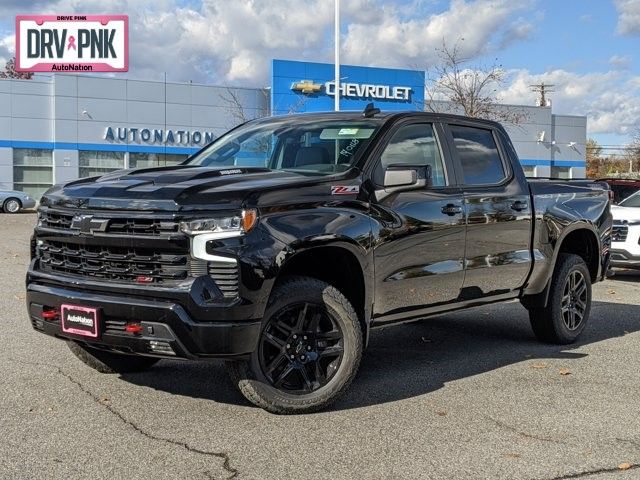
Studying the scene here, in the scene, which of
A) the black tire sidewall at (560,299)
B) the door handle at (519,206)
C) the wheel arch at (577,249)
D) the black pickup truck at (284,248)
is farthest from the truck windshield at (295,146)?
the black tire sidewall at (560,299)

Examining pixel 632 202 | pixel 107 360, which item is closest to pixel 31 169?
pixel 632 202

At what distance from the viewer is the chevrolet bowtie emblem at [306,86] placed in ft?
130

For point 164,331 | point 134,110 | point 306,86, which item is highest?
point 306,86

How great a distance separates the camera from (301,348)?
489 cm

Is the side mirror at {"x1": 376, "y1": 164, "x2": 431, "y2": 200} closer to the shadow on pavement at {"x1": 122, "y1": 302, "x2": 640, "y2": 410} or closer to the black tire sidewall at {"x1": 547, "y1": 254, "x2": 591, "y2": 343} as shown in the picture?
the shadow on pavement at {"x1": 122, "y1": 302, "x2": 640, "y2": 410}

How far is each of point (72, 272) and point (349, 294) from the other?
184 cm

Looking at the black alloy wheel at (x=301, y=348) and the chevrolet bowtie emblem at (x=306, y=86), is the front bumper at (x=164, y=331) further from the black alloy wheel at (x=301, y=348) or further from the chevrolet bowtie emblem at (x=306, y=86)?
the chevrolet bowtie emblem at (x=306, y=86)

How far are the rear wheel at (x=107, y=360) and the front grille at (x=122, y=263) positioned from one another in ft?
3.18

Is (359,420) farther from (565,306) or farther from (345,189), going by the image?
(565,306)

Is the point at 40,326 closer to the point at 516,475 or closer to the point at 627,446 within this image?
the point at 516,475

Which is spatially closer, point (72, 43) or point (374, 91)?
point (72, 43)

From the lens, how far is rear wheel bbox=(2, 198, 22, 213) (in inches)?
1342

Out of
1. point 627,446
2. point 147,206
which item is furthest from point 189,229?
point 627,446

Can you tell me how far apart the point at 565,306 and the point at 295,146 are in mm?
3282
